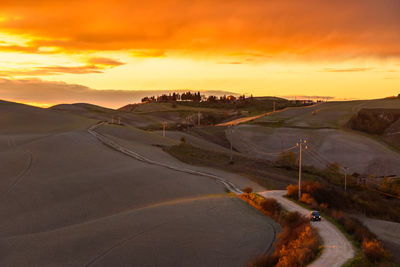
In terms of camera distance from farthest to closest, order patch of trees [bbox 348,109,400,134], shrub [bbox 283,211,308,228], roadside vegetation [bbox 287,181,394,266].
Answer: patch of trees [bbox 348,109,400,134] → shrub [bbox 283,211,308,228] → roadside vegetation [bbox 287,181,394,266]

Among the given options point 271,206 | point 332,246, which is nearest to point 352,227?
point 332,246

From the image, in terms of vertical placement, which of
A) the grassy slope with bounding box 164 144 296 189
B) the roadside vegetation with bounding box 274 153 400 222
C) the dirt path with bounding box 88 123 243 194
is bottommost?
the roadside vegetation with bounding box 274 153 400 222

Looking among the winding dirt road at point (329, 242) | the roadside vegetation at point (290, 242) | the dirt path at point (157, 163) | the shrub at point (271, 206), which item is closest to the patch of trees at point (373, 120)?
the dirt path at point (157, 163)

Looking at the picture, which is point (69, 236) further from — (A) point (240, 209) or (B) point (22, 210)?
(A) point (240, 209)

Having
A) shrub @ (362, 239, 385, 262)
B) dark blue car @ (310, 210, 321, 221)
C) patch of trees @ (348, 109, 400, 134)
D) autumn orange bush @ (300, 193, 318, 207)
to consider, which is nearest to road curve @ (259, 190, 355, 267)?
dark blue car @ (310, 210, 321, 221)

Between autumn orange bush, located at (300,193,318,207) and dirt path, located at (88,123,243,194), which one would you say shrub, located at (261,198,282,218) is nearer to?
autumn orange bush, located at (300,193,318,207)

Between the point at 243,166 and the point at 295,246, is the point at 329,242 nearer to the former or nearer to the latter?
the point at 295,246

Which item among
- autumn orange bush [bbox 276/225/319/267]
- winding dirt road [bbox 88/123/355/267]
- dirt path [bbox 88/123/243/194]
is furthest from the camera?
dirt path [bbox 88/123/243/194]
